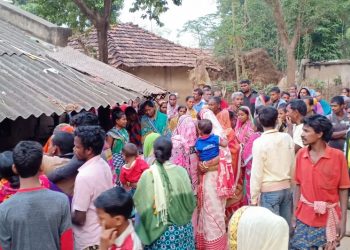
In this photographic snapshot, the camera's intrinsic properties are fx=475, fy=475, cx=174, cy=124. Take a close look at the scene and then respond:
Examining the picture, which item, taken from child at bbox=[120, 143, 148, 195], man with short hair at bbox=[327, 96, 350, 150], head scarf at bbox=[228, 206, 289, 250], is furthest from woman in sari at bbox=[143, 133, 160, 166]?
man with short hair at bbox=[327, 96, 350, 150]

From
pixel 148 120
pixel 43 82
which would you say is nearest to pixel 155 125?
pixel 148 120

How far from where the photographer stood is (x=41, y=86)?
19.9 feet

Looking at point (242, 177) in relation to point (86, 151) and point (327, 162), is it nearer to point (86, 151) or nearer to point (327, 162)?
point (327, 162)

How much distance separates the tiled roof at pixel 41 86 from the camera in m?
5.32

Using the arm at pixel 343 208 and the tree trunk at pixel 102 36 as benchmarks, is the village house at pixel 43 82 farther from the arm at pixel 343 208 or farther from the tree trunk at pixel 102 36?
the arm at pixel 343 208

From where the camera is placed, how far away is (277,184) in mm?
4758

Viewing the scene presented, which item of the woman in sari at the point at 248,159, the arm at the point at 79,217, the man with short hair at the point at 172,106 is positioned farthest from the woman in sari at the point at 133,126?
the arm at the point at 79,217

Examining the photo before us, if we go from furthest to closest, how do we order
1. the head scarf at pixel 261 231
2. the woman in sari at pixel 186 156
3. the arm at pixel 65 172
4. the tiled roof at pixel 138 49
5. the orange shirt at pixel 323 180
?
the tiled roof at pixel 138 49 → the woman in sari at pixel 186 156 → the orange shirt at pixel 323 180 → the arm at pixel 65 172 → the head scarf at pixel 261 231

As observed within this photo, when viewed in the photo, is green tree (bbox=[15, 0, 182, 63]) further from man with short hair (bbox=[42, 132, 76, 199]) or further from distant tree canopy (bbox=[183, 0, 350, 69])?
distant tree canopy (bbox=[183, 0, 350, 69])

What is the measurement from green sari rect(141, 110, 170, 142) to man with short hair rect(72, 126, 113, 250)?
167 inches

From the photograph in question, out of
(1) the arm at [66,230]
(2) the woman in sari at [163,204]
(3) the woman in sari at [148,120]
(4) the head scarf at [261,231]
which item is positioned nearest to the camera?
(4) the head scarf at [261,231]

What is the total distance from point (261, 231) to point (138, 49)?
49.5 feet

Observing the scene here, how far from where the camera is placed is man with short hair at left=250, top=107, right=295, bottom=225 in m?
4.70

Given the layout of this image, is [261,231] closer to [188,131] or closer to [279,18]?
[188,131]
